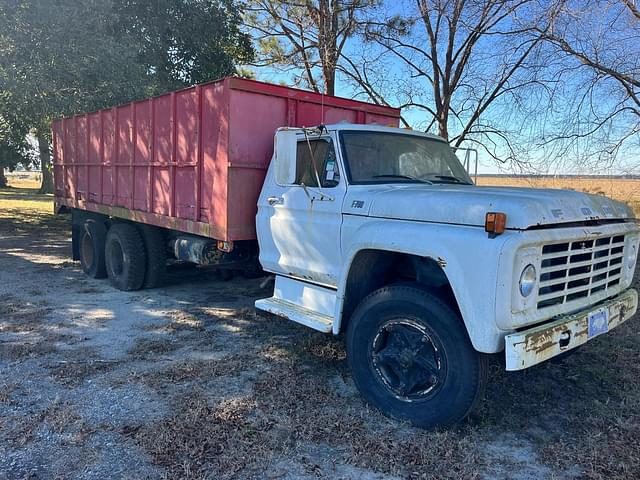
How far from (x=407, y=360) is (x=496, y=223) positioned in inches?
45.7

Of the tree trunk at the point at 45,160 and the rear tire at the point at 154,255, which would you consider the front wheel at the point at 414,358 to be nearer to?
the rear tire at the point at 154,255

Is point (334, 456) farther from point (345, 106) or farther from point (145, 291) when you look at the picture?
point (145, 291)

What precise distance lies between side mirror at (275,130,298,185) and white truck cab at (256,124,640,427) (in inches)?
0.6

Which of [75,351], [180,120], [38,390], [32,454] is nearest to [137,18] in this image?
[180,120]

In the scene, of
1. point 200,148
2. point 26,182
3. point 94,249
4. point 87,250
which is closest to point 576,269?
point 200,148

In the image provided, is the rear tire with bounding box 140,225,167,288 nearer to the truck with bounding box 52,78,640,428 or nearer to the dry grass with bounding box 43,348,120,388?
the truck with bounding box 52,78,640,428

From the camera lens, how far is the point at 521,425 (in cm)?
377

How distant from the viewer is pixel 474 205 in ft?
11.3

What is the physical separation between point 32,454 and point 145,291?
4.70 metres

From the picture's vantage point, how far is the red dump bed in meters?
5.44

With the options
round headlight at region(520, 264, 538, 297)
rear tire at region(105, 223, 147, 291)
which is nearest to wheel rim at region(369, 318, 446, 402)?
round headlight at region(520, 264, 538, 297)

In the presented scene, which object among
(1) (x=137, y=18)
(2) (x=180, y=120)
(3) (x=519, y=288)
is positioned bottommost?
(3) (x=519, y=288)

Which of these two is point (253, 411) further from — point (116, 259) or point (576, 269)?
point (116, 259)

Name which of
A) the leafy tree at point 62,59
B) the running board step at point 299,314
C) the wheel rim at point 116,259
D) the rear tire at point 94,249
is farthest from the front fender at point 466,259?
the leafy tree at point 62,59
